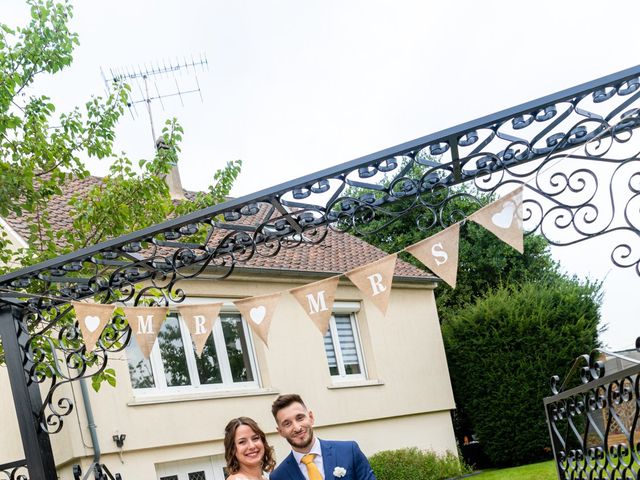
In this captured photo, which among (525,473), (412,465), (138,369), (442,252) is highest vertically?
(442,252)

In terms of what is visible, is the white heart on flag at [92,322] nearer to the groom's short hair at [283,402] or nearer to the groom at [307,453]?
the groom at [307,453]

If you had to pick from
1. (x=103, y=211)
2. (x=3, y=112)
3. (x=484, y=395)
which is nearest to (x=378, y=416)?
(x=484, y=395)

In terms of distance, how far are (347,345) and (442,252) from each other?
481 inches

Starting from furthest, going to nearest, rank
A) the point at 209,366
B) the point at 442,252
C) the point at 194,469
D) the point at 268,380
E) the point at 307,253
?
the point at 307,253, the point at 268,380, the point at 209,366, the point at 194,469, the point at 442,252

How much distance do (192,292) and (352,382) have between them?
423 cm

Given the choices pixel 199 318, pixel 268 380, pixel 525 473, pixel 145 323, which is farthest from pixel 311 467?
pixel 525 473

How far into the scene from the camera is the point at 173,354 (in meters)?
14.5

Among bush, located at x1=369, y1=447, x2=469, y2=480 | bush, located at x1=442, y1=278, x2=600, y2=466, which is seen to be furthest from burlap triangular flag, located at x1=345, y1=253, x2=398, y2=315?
bush, located at x1=442, y1=278, x2=600, y2=466

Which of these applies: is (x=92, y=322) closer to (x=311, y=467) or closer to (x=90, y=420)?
(x=311, y=467)

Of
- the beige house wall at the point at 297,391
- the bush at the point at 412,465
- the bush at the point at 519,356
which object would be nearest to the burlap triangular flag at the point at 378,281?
the beige house wall at the point at 297,391

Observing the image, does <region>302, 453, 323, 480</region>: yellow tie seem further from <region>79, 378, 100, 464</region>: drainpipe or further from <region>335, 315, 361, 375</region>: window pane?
<region>335, 315, 361, 375</region>: window pane

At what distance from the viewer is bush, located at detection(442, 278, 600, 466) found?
709 inches

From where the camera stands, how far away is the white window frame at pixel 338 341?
680 inches

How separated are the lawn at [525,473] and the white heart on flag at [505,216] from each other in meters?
10.1
